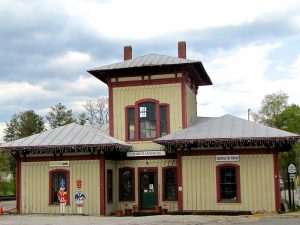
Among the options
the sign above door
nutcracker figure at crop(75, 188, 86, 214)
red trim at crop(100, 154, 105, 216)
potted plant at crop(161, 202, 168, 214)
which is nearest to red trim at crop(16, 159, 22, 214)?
nutcracker figure at crop(75, 188, 86, 214)

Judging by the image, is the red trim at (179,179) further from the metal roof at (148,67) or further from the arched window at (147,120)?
the metal roof at (148,67)

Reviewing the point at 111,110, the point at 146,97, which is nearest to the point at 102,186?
the point at 111,110

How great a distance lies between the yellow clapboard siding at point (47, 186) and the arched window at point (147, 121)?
2.87 meters

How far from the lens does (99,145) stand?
23.4m

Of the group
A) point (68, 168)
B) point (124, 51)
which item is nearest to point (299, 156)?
point (124, 51)

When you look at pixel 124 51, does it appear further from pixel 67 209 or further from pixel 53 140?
pixel 67 209

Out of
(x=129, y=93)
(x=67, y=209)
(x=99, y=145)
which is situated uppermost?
(x=129, y=93)

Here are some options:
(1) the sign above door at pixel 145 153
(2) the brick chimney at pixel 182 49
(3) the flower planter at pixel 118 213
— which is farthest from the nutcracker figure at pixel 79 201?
(2) the brick chimney at pixel 182 49

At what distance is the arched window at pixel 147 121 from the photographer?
85.1 ft

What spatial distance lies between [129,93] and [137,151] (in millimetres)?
3042

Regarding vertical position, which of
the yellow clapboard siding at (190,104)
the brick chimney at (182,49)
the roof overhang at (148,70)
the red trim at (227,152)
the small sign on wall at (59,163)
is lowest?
the small sign on wall at (59,163)

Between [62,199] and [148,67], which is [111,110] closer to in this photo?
[148,67]

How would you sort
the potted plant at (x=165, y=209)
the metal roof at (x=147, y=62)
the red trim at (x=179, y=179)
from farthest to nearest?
the metal roof at (x=147, y=62) → the potted plant at (x=165, y=209) → the red trim at (x=179, y=179)

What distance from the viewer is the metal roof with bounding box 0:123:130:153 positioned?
23.8m
